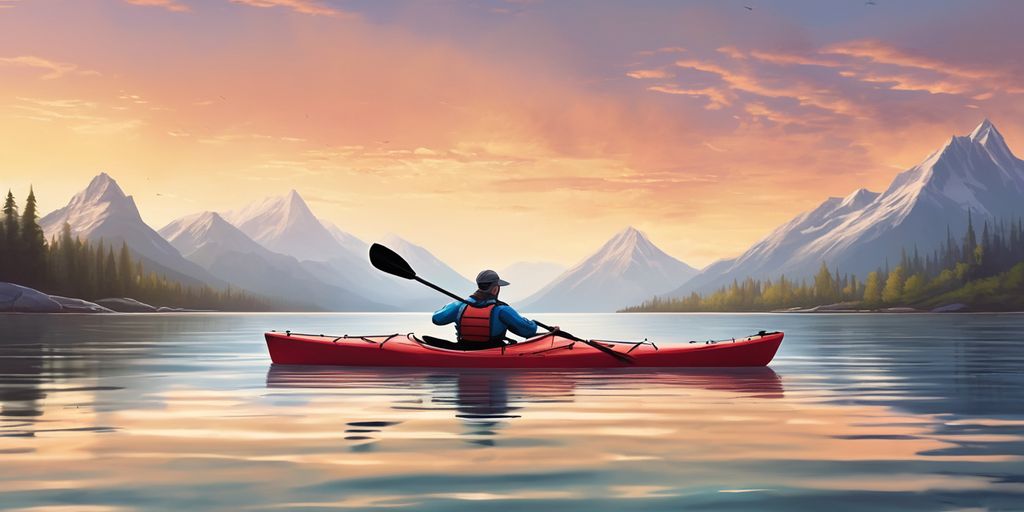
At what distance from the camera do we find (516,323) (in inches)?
854

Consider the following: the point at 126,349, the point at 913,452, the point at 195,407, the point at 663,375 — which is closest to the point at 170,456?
the point at 195,407

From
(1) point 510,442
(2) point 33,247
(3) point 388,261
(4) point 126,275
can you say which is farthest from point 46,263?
(1) point 510,442

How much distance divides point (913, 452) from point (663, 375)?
38.8 feet

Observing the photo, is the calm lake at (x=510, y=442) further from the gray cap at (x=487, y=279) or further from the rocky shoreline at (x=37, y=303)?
the rocky shoreline at (x=37, y=303)

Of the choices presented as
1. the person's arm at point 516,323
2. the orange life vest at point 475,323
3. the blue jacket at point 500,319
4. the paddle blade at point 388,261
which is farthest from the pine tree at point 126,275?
the person's arm at point 516,323

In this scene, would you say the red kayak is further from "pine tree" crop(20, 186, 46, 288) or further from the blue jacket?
"pine tree" crop(20, 186, 46, 288)

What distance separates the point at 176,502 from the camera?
859cm

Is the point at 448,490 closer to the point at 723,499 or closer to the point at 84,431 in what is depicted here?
the point at 723,499

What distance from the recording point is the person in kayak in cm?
2184

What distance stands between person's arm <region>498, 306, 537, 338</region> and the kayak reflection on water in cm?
100

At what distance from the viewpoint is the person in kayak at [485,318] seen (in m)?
21.8

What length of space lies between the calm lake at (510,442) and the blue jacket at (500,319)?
105 centimetres

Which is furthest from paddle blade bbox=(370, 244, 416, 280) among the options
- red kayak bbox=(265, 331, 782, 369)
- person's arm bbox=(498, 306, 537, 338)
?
person's arm bbox=(498, 306, 537, 338)

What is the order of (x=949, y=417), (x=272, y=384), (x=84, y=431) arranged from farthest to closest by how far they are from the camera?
(x=272, y=384) → (x=949, y=417) → (x=84, y=431)
